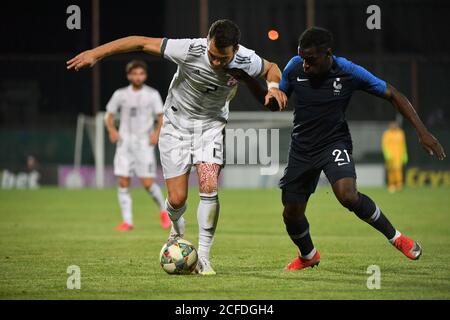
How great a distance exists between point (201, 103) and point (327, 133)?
A: 3.98ft

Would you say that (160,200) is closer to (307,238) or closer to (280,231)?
(280,231)

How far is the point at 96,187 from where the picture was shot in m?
28.7

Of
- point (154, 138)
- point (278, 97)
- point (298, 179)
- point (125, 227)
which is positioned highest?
point (278, 97)

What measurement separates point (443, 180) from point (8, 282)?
23995mm

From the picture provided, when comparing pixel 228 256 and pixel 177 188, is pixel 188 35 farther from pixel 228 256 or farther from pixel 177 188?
pixel 177 188

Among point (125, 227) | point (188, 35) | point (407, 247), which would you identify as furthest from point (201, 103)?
point (188, 35)

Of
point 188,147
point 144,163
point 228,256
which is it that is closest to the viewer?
point 188,147

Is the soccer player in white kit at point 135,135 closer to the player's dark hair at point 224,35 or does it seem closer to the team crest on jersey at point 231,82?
the team crest on jersey at point 231,82

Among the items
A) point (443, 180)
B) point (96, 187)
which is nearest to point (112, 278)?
point (96, 187)

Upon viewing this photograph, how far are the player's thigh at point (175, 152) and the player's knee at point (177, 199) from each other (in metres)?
0.18

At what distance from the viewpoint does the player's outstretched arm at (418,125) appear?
814 centimetres

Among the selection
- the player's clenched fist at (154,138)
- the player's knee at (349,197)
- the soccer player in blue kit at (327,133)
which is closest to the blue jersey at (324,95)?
the soccer player in blue kit at (327,133)

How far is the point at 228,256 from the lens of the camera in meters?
10.1

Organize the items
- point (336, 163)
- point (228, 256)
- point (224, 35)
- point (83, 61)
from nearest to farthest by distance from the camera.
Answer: point (83, 61) → point (224, 35) → point (336, 163) → point (228, 256)
